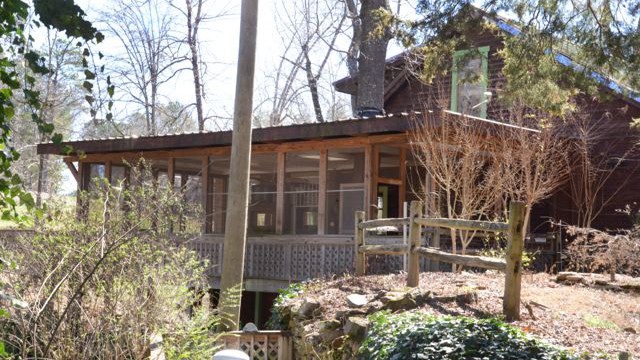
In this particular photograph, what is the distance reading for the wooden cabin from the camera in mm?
14781

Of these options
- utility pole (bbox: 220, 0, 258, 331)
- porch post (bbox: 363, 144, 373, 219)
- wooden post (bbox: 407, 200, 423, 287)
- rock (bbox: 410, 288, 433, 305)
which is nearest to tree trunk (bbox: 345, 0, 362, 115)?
porch post (bbox: 363, 144, 373, 219)

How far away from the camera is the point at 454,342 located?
6.94 metres

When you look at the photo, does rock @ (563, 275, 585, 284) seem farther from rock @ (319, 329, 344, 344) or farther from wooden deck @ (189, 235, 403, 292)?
rock @ (319, 329, 344, 344)

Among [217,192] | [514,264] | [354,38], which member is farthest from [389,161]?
[354,38]

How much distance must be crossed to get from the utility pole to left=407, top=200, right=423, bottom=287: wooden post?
242cm

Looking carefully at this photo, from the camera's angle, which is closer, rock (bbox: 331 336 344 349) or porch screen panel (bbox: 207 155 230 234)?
rock (bbox: 331 336 344 349)

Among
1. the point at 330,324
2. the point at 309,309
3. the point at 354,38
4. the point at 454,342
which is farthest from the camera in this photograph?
the point at 354,38

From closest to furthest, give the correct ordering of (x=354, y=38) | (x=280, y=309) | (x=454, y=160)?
(x=280, y=309) → (x=454, y=160) → (x=354, y=38)

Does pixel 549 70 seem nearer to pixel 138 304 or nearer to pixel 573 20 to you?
pixel 573 20

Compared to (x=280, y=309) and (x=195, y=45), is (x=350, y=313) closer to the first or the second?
(x=280, y=309)

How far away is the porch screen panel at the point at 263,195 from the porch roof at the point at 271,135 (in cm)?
115

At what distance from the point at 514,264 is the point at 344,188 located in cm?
800

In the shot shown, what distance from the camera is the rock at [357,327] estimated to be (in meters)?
8.91

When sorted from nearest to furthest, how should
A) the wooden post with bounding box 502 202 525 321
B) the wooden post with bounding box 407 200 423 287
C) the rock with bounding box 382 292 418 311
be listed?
the wooden post with bounding box 502 202 525 321
the rock with bounding box 382 292 418 311
the wooden post with bounding box 407 200 423 287
